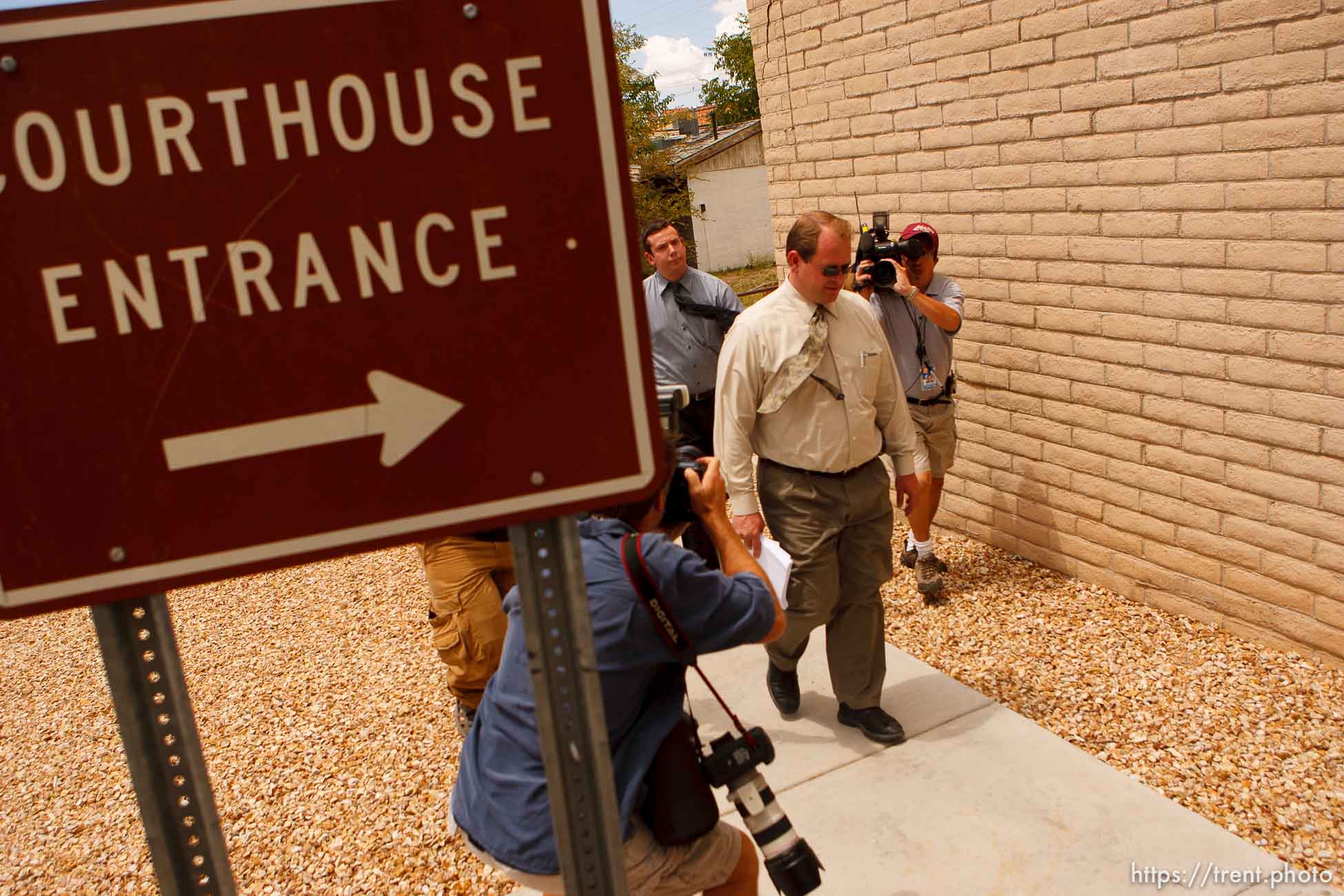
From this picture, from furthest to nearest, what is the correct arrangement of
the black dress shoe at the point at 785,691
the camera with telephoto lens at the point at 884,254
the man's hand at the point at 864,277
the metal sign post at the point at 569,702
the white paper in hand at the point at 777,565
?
the man's hand at the point at 864,277 → the camera with telephoto lens at the point at 884,254 → the black dress shoe at the point at 785,691 → the white paper in hand at the point at 777,565 → the metal sign post at the point at 569,702

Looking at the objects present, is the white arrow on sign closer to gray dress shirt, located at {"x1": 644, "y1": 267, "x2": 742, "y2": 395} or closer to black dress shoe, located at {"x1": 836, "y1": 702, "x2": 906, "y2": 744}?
black dress shoe, located at {"x1": 836, "y1": 702, "x2": 906, "y2": 744}

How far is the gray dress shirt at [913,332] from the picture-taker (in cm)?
519

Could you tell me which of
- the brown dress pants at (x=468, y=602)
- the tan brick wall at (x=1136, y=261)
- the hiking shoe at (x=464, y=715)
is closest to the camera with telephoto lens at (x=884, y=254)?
the tan brick wall at (x=1136, y=261)

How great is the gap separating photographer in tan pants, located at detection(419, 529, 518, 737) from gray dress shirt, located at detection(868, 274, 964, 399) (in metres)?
2.33

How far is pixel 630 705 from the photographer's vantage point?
222cm

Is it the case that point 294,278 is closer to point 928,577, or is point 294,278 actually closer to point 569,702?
point 569,702

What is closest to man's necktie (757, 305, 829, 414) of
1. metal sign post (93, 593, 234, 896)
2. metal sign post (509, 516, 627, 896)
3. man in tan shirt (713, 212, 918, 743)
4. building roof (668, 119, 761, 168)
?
man in tan shirt (713, 212, 918, 743)

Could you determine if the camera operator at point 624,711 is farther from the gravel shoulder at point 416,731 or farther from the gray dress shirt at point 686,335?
the gray dress shirt at point 686,335

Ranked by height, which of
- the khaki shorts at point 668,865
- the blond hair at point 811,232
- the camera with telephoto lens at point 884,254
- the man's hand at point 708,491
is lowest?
the khaki shorts at point 668,865

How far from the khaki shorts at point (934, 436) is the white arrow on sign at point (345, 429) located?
A: 4.29 metres

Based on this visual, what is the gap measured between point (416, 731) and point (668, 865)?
9.38ft

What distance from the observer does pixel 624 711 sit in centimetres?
221

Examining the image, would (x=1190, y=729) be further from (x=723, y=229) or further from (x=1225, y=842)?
(x=723, y=229)

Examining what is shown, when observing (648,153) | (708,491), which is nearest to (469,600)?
(708,491)
